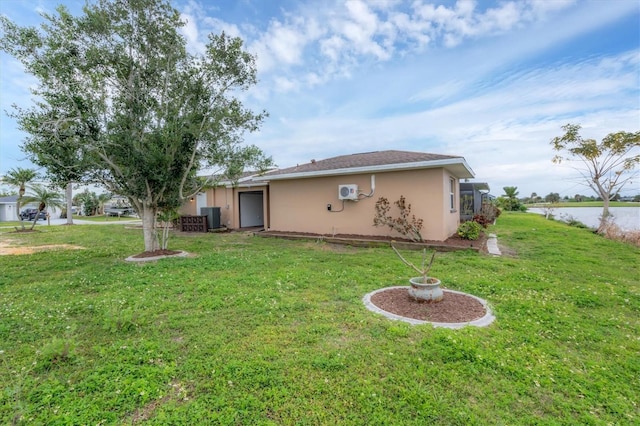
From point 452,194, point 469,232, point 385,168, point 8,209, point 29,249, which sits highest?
point 385,168

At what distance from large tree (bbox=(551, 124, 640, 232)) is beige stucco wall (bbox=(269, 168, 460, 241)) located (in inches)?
291

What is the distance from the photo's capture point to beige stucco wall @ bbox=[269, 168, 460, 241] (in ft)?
30.4

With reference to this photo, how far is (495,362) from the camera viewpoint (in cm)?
269

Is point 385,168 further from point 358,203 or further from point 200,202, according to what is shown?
point 200,202

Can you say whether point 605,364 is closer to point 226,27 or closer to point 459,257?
point 459,257

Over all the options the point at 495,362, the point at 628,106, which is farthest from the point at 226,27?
the point at 628,106

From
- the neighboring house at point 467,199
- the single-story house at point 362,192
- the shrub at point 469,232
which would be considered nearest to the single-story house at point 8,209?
the single-story house at point 362,192

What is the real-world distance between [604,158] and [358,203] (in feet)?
41.4

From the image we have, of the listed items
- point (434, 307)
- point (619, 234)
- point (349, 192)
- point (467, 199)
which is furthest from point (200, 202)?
point (619, 234)

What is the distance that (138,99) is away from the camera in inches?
291

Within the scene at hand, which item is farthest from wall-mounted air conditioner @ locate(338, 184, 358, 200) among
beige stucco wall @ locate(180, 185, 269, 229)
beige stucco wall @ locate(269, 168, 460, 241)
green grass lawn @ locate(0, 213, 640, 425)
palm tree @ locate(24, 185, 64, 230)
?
palm tree @ locate(24, 185, 64, 230)

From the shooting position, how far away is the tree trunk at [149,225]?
7918 millimetres

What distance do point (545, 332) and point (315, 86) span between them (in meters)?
11.7

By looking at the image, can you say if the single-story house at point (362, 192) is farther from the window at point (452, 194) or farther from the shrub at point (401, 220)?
the shrub at point (401, 220)
